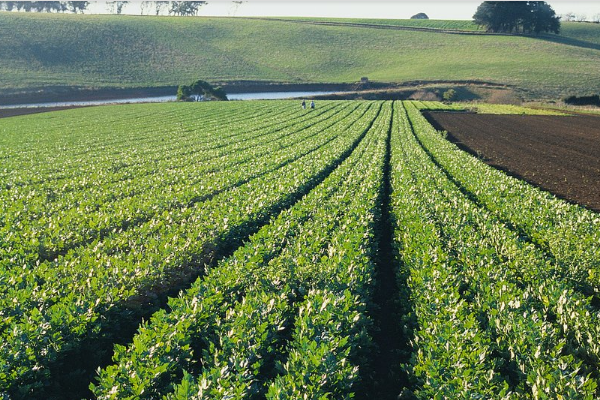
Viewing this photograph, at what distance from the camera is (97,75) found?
89.6 m

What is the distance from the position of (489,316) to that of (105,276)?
6.59 meters

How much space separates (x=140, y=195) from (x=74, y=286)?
23.9 feet

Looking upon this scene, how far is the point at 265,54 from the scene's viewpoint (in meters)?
112

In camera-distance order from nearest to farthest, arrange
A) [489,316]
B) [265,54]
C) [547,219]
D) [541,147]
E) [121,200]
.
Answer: [489,316] < [547,219] < [121,200] < [541,147] < [265,54]

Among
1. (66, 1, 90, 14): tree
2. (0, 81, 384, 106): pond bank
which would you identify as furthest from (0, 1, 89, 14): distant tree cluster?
(0, 81, 384, 106): pond bank

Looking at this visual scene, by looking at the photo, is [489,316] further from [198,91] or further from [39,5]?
[39,5]

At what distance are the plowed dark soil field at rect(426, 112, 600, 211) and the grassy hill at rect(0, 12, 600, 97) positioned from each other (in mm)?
40733

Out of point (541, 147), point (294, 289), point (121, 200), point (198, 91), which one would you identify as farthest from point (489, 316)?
point (198, 91)

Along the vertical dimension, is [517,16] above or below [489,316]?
above

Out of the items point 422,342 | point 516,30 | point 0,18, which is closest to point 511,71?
point 516,30

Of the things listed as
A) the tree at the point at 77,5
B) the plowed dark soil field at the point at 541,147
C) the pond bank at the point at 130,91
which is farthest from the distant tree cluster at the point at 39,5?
the plowed dark soil field at the point at 541,147

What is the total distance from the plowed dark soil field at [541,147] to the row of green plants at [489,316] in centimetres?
908

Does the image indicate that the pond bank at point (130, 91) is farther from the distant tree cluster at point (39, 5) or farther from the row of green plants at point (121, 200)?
the distant tree cluster at point (39, 5)

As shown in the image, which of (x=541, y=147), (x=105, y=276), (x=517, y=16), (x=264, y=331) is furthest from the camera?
(x=517, y=16)
